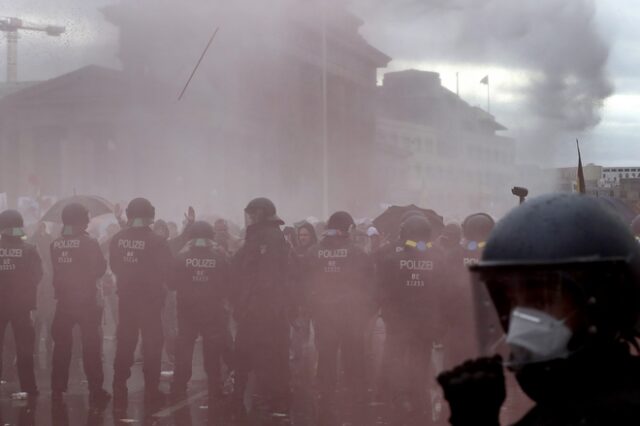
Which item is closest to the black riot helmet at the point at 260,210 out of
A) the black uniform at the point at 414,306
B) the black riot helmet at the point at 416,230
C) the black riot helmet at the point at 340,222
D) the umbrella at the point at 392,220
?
the black riot helmet at the point at 340,222

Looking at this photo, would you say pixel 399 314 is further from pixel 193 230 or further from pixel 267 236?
pixel 193 230

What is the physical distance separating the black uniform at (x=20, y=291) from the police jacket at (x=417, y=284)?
121 inches

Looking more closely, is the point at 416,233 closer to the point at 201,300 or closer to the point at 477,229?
the point at 477,229

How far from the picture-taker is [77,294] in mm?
8125

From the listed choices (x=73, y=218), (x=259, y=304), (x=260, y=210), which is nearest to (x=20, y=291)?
(x=73, y=218)

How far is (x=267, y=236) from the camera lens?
818 centimetres

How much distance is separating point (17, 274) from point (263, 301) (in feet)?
6.90

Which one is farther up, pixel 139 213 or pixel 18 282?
pixel 139 213

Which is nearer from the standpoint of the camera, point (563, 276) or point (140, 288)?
point (563, 276)

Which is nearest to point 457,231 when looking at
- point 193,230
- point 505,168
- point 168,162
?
point 193,230

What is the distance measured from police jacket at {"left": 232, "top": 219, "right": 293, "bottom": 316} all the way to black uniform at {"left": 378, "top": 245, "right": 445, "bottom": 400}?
928mm

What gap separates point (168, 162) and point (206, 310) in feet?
69.8

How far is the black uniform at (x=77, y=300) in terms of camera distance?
26.6 feet

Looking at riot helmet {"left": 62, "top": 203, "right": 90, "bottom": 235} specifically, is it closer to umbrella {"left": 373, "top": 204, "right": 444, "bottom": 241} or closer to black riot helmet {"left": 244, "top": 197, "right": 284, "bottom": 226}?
black riot helmet {"left": 244, "top": 197, "right": 284, "bottom": 226}
